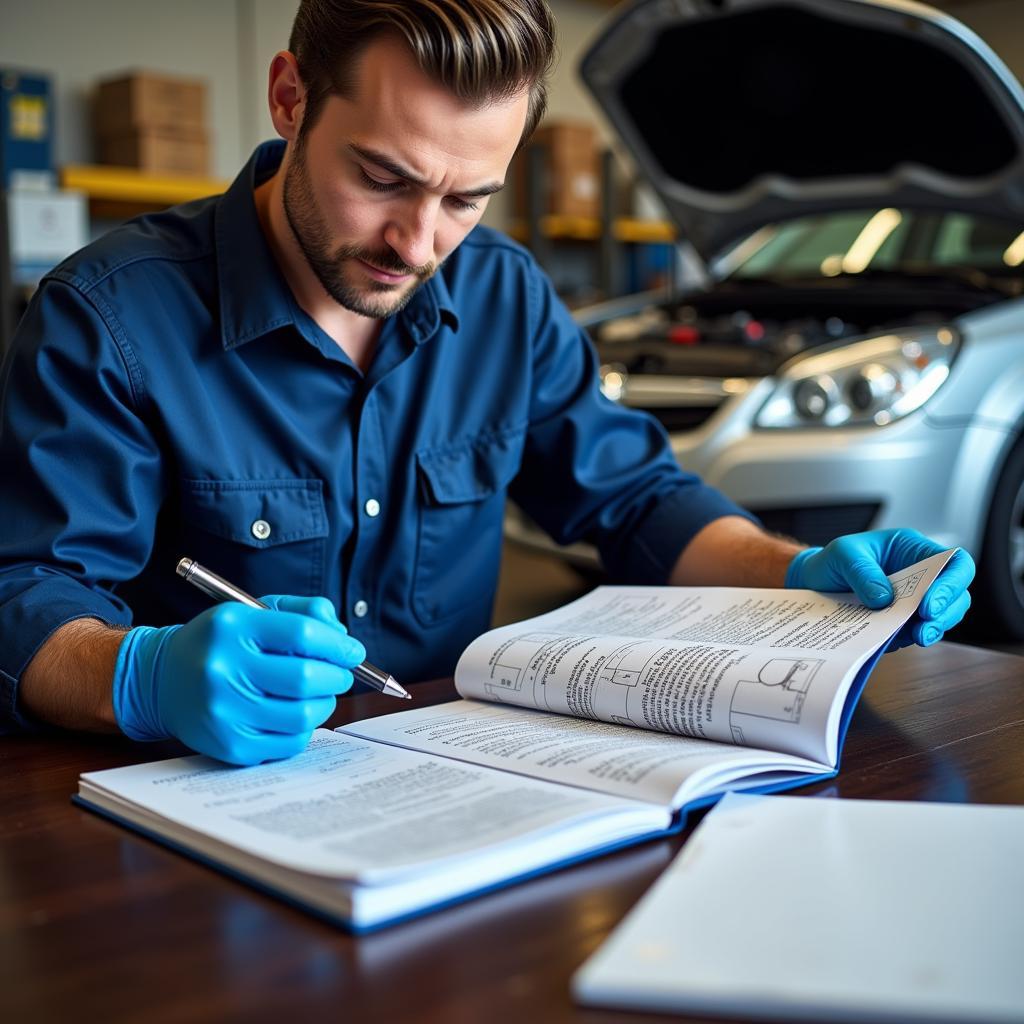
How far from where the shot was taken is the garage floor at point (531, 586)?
2701mm

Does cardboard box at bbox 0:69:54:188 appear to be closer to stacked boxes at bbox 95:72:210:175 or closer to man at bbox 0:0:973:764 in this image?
stacked boxes at bbox 95:72:210:175

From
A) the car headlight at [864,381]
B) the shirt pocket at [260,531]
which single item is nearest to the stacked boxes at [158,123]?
the car headlight at [864,381]

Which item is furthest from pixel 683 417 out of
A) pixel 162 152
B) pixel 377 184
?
pixel 162 152

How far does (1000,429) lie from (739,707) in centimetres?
170

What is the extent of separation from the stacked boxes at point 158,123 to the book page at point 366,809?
3288mm

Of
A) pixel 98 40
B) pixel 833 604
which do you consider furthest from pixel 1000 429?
pixel 98 40

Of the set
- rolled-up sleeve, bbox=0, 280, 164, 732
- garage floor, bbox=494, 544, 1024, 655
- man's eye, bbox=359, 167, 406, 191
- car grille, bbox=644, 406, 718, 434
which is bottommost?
garage floor, bbox=494, 544, 1024, 655

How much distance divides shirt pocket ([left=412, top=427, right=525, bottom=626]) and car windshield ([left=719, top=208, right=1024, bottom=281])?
1631mm

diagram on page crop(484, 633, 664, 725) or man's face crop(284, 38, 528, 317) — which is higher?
man's face crop(284, 38, 528, 317)

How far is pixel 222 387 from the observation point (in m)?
1.12

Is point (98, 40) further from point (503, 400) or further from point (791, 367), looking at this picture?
point (503, 400)

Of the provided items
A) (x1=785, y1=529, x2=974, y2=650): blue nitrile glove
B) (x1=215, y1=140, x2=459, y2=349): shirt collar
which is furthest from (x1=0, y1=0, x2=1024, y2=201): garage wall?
(x1=785, y1=529, x2=974, y2=650): blue nitrile glove

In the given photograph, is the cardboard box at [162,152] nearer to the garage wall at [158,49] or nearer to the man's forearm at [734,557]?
the garage wall at [158,49]

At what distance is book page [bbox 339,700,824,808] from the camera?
68 centimetres
